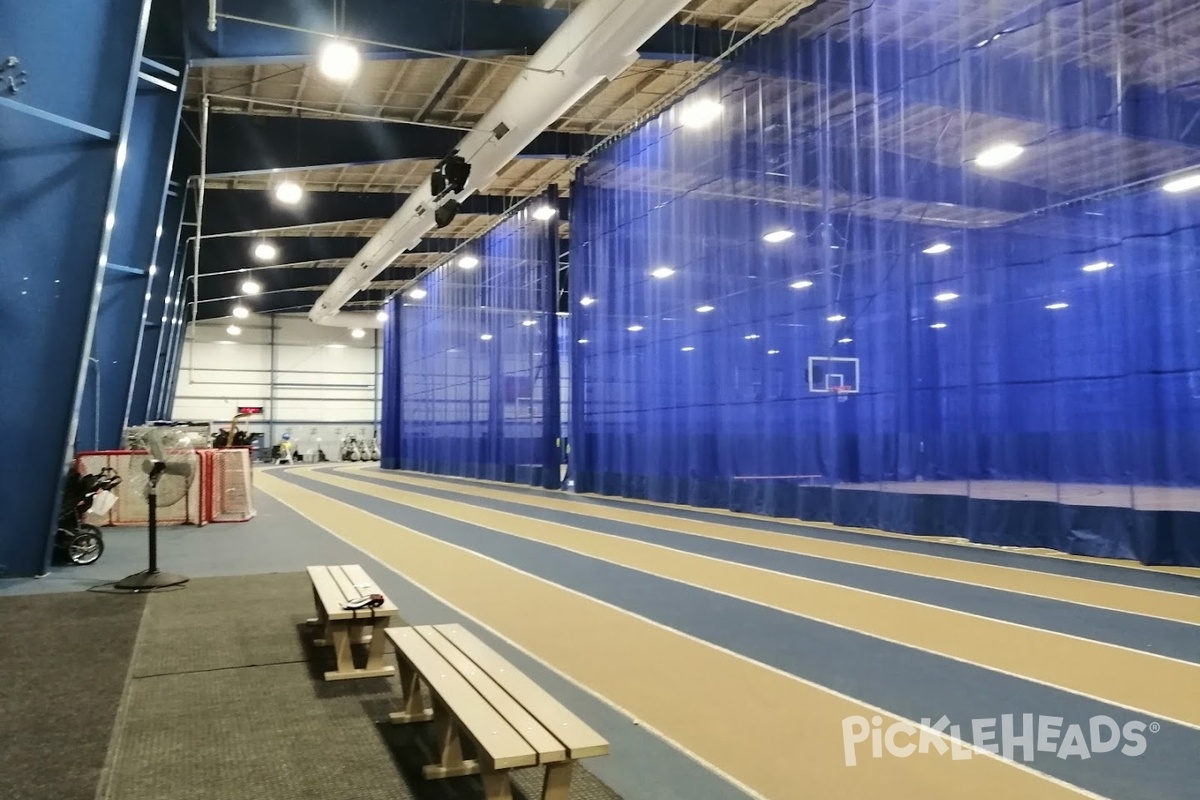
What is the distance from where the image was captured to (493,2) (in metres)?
10.9

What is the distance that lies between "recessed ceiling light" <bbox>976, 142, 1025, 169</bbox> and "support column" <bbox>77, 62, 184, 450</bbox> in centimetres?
903

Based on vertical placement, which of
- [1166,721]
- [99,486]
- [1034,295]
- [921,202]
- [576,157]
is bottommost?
[1166,721]

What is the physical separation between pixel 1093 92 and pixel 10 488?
31.2 ft

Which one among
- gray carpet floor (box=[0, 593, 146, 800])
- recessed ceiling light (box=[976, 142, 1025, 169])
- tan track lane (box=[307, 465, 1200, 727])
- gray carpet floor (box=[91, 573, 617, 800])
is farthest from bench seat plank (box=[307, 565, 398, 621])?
recessed ceiling light (box=[976, 142, 1025, 169])

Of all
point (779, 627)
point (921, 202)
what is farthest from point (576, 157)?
point (779, 627)

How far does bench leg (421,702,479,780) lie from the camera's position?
8.94 feet

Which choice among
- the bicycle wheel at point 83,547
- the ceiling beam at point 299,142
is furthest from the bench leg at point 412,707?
the ceiling beam at point 299,142

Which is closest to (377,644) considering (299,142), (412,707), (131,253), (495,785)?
(412,707)

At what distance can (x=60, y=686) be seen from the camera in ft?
12.0

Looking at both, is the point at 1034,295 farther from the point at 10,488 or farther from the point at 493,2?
the point at 10,488

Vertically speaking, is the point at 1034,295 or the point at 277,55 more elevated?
the point at 277,55

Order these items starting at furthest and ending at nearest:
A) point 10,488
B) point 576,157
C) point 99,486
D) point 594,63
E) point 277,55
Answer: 1. point 576,157
2. point 277,55
3. point 594,63
4. point 99,486
5. point 10,488

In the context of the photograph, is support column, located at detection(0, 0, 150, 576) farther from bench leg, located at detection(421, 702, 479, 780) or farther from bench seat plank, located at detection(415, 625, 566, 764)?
bench leg, located at detection(421, 702, 479, 780)

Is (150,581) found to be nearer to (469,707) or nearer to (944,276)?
(469,707)
